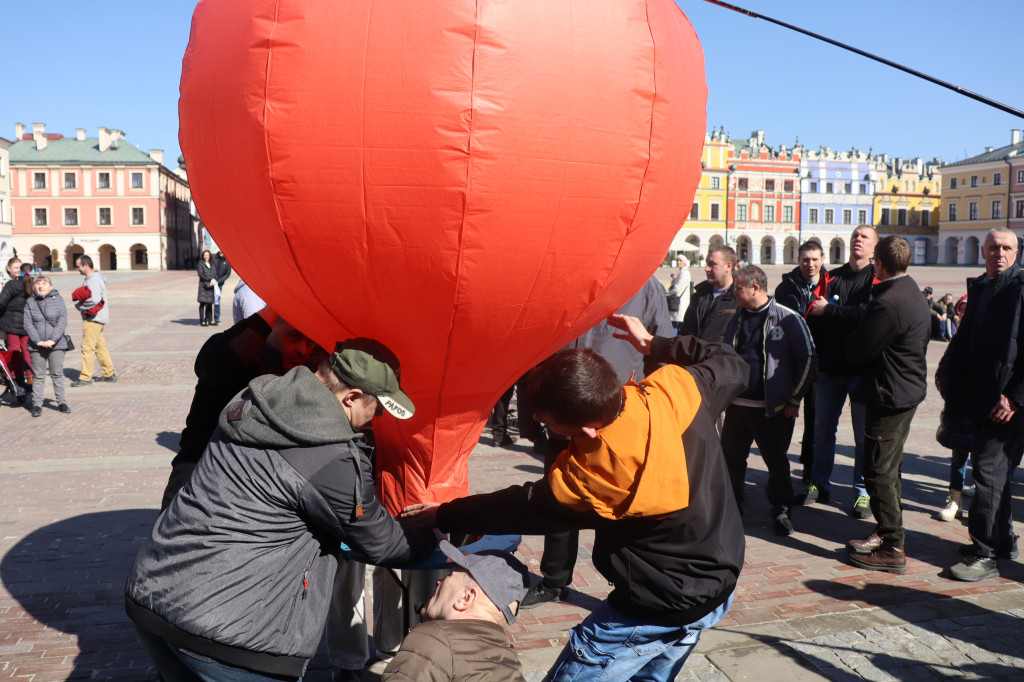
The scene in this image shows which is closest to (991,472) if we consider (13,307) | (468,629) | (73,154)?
(468,629)

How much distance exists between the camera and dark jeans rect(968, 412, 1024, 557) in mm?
4758

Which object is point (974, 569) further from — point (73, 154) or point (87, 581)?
point (73, 154)

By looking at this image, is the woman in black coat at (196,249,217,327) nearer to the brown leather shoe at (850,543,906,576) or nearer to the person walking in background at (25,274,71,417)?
the person walking in background at (25,274,71,417)

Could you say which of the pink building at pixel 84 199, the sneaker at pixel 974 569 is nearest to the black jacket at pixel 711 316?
the sneaker at pixel 974 569

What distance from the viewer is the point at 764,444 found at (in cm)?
567

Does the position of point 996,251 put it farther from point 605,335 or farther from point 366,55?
point 366,55

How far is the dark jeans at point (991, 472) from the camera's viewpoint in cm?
476

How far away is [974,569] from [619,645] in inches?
137

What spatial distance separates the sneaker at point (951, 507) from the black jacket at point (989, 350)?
1423 mm

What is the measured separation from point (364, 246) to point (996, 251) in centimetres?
417

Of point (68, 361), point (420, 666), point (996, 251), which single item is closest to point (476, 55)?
point (420, 666)

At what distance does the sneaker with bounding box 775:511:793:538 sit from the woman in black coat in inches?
603

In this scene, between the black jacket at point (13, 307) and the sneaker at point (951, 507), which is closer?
the sneaker at point (951, 507)

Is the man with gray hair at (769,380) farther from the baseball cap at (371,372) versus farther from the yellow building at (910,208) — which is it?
the yellow building at (910,208)
